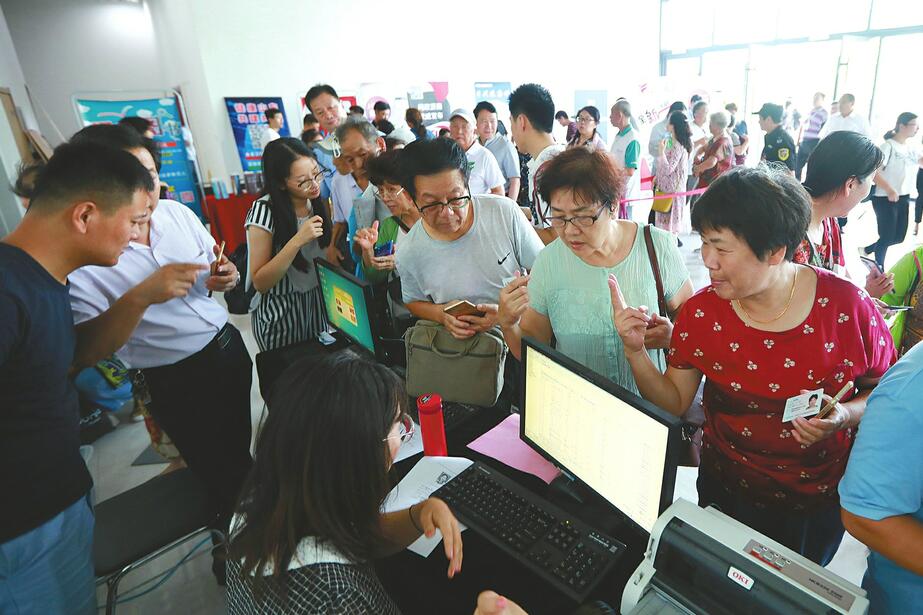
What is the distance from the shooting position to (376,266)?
2.27 m

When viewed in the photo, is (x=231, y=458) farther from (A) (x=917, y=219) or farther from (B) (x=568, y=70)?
(B) (x=568, y=70)

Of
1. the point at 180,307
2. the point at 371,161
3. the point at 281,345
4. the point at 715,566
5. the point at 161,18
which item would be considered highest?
the point at 161,18

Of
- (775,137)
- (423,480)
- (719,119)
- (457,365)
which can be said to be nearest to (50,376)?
(423,480)

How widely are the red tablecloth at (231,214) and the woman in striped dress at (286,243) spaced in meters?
4.20

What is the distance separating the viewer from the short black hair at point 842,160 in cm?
163

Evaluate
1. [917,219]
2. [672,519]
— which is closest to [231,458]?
[672,519]

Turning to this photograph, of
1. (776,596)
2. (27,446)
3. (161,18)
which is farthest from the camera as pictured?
(161,18)

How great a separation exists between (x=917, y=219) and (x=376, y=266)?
6.59 metres

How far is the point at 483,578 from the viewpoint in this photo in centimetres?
103

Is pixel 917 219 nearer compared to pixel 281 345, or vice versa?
pixel 281 345

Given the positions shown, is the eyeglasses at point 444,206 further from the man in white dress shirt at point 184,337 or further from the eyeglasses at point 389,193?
the man in white dress shirt at point 184,337

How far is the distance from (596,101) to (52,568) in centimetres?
1086

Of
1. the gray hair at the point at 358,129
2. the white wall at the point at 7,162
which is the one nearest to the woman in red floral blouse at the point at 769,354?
the gray hair at the point at 358,129

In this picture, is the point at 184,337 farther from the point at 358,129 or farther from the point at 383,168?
the point at 358,129
